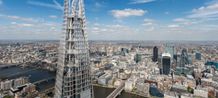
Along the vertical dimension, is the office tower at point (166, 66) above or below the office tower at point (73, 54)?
below

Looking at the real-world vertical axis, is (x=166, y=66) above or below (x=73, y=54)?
below

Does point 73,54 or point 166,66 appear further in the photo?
point 166,66

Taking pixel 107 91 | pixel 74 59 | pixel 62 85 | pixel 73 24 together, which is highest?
pixel 73 24

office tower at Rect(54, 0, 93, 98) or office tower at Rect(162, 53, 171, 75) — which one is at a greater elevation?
office tower at Rect(54, 0, 93, 98)

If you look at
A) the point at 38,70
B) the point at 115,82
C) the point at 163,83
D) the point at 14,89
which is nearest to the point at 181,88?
the point at 163,83

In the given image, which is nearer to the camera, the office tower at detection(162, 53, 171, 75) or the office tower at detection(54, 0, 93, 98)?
the office tower at detection(54, 0, 93, 98)

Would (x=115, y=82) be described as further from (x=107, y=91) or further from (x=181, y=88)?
(x=181, y=88)

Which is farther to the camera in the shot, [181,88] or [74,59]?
[181,88]

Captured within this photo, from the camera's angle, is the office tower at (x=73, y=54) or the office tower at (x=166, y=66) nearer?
the office tower at (x=73, y=54)
